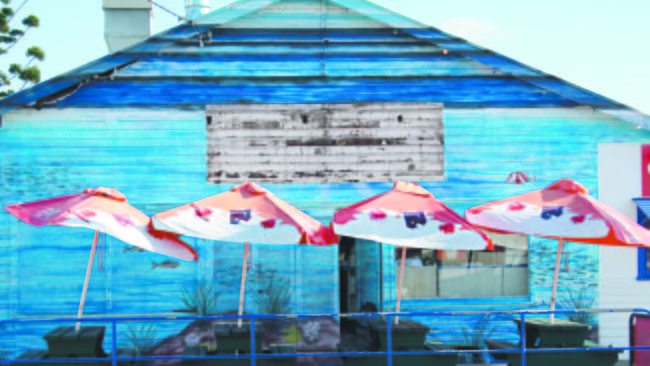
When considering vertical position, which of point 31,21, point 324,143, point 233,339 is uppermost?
point 31,21

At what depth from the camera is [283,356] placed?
730cm

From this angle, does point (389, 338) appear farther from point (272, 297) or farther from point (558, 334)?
point (272, 297)

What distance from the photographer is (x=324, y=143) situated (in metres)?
9.37

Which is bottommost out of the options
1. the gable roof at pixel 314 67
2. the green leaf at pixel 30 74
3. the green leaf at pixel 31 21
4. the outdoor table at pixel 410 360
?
→ the outdoor table at pixel 410 360

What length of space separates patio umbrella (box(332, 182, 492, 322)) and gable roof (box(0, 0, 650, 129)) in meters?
2.63

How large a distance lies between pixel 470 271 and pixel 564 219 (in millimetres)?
2601

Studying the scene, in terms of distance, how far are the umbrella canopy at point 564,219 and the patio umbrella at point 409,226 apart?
34 centimetres

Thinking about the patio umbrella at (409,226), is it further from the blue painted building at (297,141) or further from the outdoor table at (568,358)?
the blue painted building at (297,141)

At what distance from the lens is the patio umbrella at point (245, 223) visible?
6.81 metres

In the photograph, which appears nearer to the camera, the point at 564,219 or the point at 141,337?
the point at 564,219

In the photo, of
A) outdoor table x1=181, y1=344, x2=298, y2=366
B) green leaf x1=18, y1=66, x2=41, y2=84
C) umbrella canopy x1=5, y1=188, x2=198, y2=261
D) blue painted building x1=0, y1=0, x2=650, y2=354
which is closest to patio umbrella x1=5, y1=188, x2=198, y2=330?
umbrella canopy x1=5, y1=188, x2=198, y2=261

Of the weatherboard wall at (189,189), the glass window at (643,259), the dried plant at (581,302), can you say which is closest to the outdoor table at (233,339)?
the weatherboard wall at (189,189)

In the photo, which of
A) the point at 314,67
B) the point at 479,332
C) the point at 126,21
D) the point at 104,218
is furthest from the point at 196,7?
the point at 479,332

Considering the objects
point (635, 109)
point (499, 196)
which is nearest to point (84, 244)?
point (499, 196)
